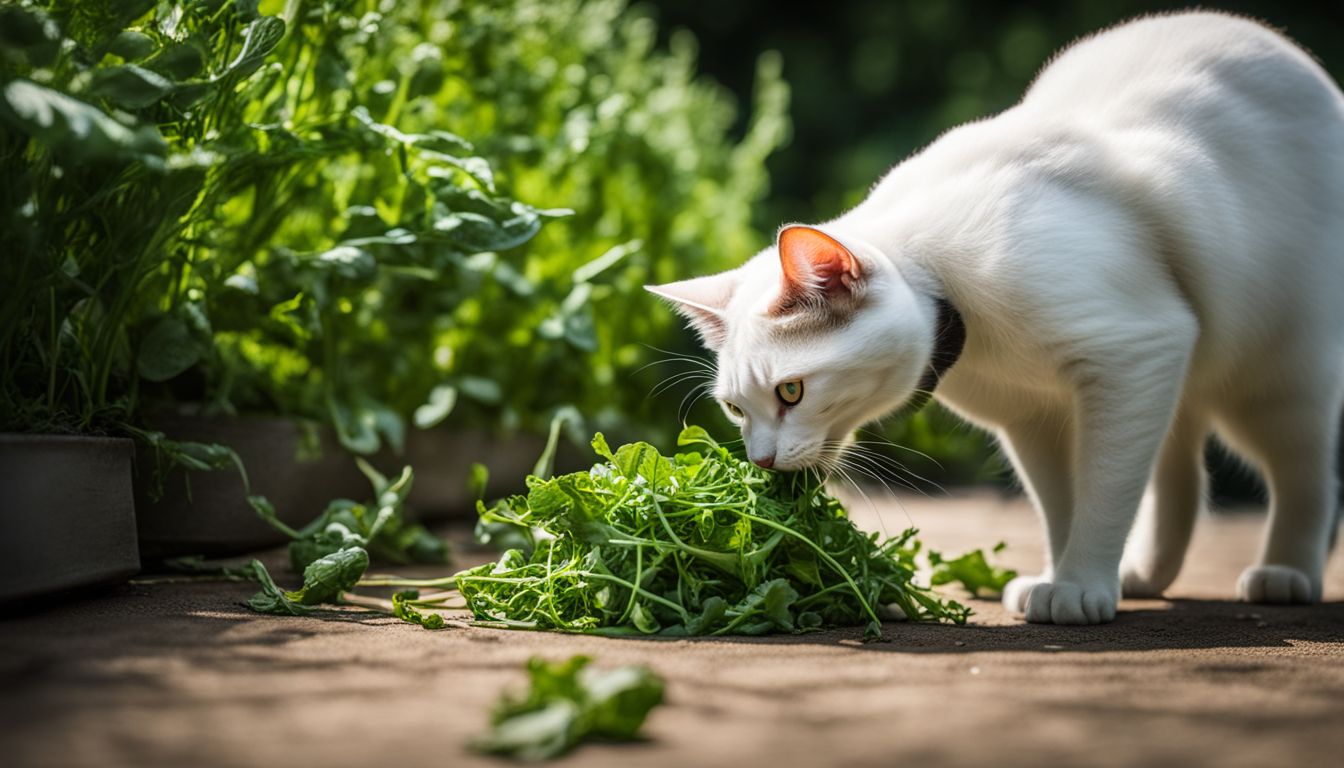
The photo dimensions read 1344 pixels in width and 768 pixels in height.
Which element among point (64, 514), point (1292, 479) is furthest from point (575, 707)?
point (1292, 479)

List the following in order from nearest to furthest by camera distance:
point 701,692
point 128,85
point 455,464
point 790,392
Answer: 1. point 701,692
2. point 128,85
3. point 790,392
4. point 455,464

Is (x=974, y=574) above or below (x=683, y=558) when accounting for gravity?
below

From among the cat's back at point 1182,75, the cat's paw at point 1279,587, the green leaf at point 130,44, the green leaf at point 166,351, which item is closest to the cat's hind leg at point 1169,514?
the cat's paw at point 1279,587

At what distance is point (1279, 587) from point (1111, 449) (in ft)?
2.15

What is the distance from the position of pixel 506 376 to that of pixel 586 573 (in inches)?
62.0

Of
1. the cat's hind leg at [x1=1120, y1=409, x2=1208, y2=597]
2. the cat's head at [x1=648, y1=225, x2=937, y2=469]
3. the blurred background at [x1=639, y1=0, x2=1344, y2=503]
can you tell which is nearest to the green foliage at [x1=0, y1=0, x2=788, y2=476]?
the cat's head at [x1=648, y1=225, x2=937, y2=469]

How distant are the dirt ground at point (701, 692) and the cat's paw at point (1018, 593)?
25 cm

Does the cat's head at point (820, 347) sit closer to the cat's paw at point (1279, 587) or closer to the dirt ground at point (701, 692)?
the dirt ground at point (701, 692)

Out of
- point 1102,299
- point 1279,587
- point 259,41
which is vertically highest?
point 259,41

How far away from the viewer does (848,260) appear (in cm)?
171

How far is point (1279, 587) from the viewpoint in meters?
2.16

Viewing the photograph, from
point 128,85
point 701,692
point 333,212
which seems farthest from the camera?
point 333,212

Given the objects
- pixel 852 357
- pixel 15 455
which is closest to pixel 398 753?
pixel 15 455

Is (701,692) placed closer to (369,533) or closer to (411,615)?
(411,615)
